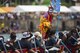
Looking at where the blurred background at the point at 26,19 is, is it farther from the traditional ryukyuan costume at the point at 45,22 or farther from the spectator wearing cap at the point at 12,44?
the spectator wearing cap at the point at 12,44

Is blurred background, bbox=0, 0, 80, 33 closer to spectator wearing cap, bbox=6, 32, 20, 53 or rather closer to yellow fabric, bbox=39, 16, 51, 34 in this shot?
yellow fabric, bbox=39, 16, 51, 34

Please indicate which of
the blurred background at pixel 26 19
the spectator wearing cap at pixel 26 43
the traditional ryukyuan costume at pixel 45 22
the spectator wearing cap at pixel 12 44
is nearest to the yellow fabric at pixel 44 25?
the traditional ryukyuan costume at pixel 45 22

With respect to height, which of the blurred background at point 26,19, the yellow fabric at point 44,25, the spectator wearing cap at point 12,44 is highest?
the spectator wearing cap at point 12,44

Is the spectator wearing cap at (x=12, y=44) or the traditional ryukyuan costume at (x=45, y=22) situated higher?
the spectator wearing cap at (x=12, y=44)

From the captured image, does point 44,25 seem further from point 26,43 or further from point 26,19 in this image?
point 26,19

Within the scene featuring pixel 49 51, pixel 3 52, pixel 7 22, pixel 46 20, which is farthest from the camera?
pixel 7 22

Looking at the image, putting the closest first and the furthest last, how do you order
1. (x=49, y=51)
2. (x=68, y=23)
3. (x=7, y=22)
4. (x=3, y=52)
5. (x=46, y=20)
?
(x=3, y=52) → (x=49, y=51) → (x=46, y=20) → (x=7, y=22) → (x=68, y=23)

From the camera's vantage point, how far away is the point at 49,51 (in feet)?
51.9

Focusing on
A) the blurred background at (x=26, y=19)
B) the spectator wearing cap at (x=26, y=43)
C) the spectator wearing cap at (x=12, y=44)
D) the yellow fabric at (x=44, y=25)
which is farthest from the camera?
the blurred background at (x=26, y=19)

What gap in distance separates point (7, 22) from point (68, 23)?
6.75m

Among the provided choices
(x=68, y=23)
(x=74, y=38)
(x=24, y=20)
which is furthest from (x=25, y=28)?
(x=74, y=38)

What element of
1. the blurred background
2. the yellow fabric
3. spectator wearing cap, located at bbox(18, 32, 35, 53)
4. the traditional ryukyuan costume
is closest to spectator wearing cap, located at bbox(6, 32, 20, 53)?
spectator wearing cap, located at bbox(18, 32, 35, 53)

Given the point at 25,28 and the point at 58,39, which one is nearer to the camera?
the point at 58,39

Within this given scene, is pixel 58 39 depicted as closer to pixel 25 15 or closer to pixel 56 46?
pixel 56 46
